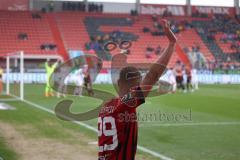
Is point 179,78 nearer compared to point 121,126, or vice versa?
point 121,126

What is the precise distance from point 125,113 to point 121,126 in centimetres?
12

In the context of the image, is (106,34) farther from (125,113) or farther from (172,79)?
(125,113)

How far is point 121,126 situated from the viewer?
4246mm

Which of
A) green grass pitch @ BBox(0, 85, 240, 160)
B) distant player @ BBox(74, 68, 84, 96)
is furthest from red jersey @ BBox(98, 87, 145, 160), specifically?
distant player @ BBox(74, 68, 84, 96)

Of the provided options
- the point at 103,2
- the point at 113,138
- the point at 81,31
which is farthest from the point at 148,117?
the point at 103,2

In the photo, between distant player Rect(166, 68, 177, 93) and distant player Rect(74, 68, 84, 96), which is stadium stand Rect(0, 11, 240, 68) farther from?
distant player Rect(74, 68, 84, 96)

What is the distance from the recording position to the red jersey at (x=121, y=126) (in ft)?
13.8

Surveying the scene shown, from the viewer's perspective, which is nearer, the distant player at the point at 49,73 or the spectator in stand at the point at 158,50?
the distant player at the point at 49,73

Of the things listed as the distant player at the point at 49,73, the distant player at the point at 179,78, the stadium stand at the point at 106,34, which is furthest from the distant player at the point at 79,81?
the stadium stand at the point at 106,34

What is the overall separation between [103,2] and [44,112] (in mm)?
38607

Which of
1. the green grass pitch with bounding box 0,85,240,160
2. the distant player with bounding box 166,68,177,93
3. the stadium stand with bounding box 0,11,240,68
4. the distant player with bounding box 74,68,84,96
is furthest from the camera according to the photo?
the stadium stand with bounding box 0,11,240,68

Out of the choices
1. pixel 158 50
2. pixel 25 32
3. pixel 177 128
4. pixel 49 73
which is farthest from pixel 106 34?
pixel 177 128

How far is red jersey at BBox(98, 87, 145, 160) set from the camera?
420 cm

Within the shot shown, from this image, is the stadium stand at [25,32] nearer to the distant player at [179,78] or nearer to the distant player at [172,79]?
the distant player at [179,78]
